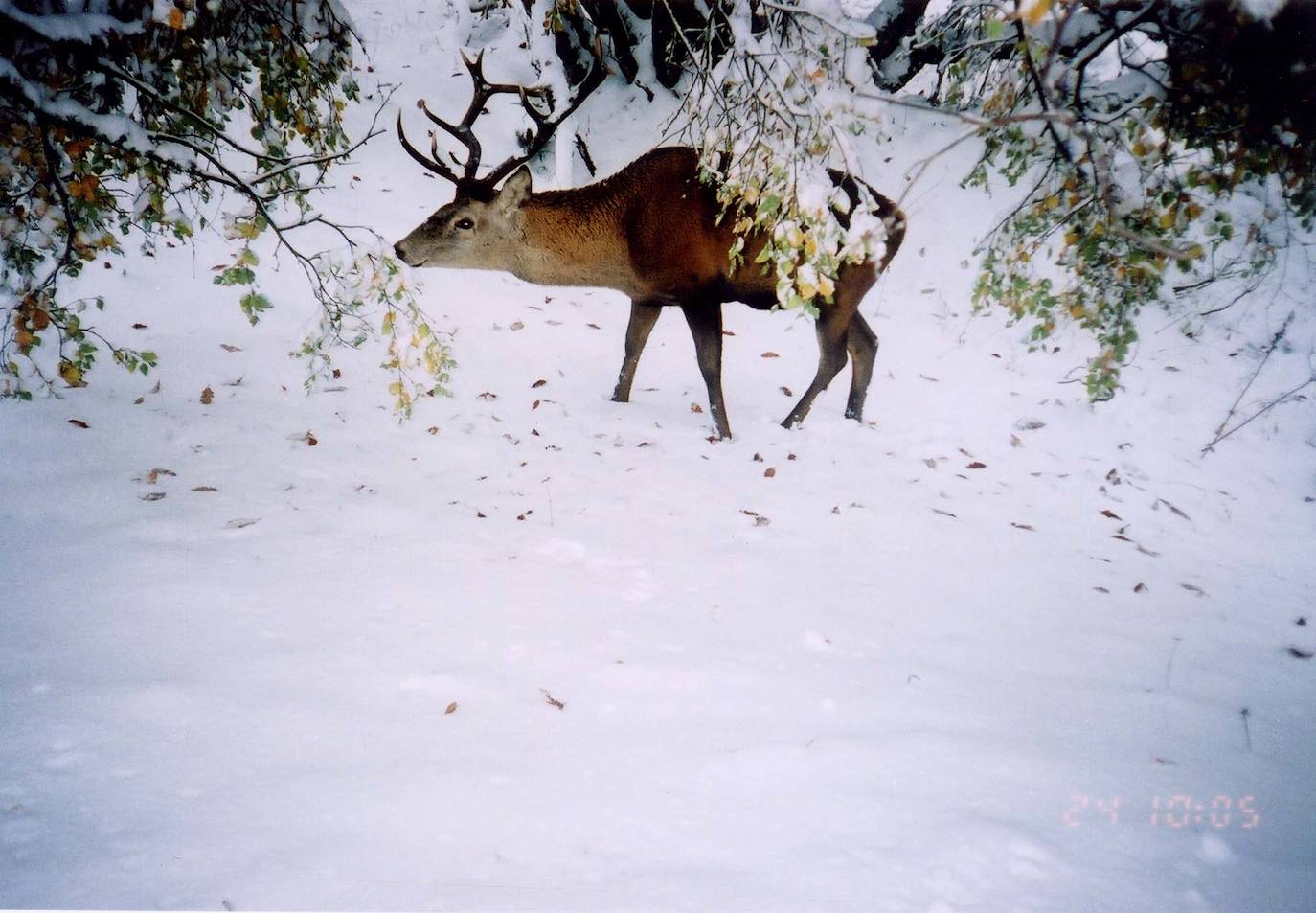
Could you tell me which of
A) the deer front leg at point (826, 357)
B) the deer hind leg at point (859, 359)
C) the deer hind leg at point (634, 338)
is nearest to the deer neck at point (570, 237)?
the deer hind leg at point (634, 338)

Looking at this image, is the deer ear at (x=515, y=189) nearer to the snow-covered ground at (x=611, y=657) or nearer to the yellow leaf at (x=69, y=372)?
the snow-covered ground at (x=611, y=657)

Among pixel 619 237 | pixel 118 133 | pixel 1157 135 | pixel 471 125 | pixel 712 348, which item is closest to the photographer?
pixel 118 133

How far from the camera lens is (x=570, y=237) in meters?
4.95

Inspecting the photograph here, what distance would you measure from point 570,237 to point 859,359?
2.56 metres

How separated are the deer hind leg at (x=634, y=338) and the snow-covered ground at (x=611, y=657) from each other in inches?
8.5

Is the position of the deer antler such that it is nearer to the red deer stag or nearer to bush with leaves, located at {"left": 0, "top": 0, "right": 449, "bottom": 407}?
the red deer stag

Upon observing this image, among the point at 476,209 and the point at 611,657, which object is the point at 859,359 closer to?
the point at 476,209

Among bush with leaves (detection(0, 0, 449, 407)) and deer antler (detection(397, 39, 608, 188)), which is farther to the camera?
deer antler (detection(397, 39, 608, 188))

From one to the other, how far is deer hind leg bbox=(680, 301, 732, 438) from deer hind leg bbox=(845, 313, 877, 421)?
1265 millimetres

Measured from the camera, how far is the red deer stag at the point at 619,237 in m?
4.66

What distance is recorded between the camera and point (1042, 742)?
203 cm

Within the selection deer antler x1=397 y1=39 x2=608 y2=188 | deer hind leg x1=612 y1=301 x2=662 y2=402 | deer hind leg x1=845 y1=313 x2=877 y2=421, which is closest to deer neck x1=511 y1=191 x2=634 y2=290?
deer antler x1=397 y1=39 x2=608 y2=188

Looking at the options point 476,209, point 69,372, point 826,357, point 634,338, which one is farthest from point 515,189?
point 69,372

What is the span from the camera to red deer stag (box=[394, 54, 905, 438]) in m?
4.66
